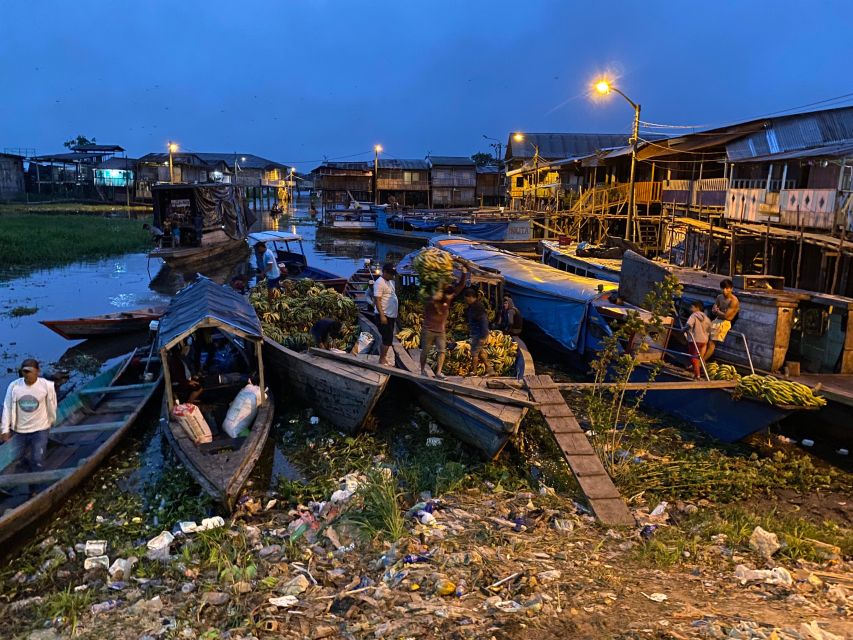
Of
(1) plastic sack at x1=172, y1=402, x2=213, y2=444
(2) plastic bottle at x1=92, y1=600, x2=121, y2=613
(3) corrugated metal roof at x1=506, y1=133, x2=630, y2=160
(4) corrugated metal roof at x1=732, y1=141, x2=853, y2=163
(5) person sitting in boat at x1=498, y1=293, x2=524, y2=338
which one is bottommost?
(2) plastic bottle at x1=92, y1=600, x2=121, y2=613

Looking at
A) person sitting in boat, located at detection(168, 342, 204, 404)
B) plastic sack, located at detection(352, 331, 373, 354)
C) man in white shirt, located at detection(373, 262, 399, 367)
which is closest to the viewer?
person sitting in boat, located at detection(168, 342, 204, 404)

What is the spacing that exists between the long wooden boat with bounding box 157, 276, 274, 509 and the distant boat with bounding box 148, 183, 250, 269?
15611 mm

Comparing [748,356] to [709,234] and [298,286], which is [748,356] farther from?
[298,286]

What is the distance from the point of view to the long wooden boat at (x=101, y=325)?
45.8 feet

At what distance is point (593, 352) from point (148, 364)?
8856 millimetres

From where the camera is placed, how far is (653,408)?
10320mm

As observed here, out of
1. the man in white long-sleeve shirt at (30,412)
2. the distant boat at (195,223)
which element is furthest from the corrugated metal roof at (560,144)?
the man in white long-sleeve shirt at (30,412)

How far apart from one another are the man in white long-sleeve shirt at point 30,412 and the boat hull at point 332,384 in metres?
3.46

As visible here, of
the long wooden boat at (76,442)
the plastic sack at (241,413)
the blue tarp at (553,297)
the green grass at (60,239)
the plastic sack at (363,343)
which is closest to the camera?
the long wooden boat at (76,442)

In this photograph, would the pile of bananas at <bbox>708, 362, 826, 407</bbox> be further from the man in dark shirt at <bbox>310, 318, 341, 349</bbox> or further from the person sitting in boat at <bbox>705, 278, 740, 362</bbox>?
the man in dark shirt at <bbox>310, 318, 341, 349</bbox>

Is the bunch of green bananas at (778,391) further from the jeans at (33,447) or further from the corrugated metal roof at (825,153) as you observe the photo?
the jeans at (33,447)

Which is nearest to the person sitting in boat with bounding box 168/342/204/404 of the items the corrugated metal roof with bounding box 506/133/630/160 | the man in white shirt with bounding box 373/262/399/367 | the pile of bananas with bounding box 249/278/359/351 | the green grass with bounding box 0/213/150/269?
the pile of bananas with bounding box 249/278/359/351

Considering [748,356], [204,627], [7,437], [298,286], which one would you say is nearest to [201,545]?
[204,627]

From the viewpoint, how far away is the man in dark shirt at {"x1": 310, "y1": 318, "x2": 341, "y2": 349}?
11320 millimetres
